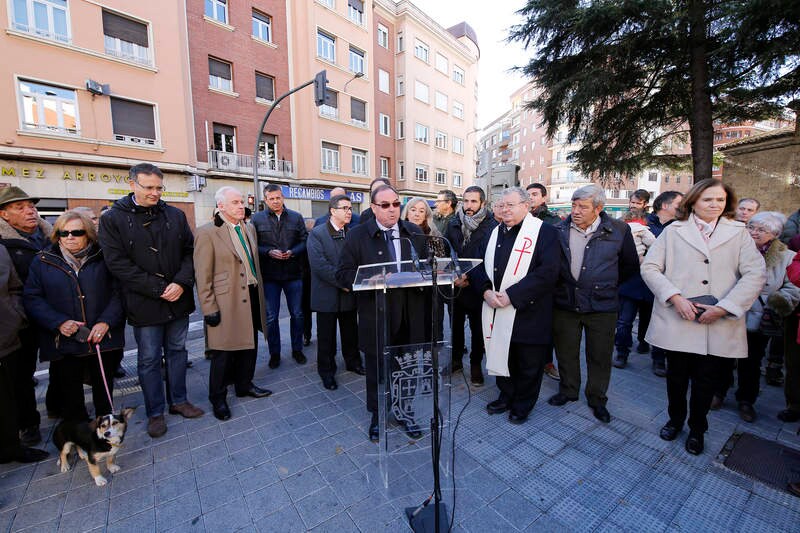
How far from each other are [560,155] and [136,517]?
2283 inches

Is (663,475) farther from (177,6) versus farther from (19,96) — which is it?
(177,6)

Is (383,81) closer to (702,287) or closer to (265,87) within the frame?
(265,87)

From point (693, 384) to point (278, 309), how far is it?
4160mm

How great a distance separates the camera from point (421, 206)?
155 inches

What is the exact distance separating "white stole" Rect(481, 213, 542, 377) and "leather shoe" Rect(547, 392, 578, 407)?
2.34 feet

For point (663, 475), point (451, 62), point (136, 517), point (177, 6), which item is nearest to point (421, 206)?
point (663, 475)

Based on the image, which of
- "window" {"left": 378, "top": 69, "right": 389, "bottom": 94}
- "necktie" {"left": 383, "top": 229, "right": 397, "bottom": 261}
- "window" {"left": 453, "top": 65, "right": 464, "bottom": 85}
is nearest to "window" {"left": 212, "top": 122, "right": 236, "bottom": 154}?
"window" {"left": 378, "top": 69, "right": 389, "bottom": 94}

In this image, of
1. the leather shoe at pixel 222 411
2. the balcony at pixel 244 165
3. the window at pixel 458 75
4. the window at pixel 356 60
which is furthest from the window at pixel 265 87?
the leather shoe at pixel 222 411

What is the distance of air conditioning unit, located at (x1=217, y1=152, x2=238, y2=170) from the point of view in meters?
15.6

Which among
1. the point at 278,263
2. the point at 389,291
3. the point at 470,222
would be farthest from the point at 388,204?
the point at 278,263

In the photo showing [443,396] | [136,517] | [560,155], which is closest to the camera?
[136,517]

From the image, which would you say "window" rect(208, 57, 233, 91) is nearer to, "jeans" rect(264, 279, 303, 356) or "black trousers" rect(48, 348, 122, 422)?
"jeans" rect(264, 279, 303, 356)

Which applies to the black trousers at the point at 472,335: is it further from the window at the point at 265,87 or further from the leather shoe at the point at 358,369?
the window at the point at 265,87

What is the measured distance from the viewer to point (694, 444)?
2.73 metres
